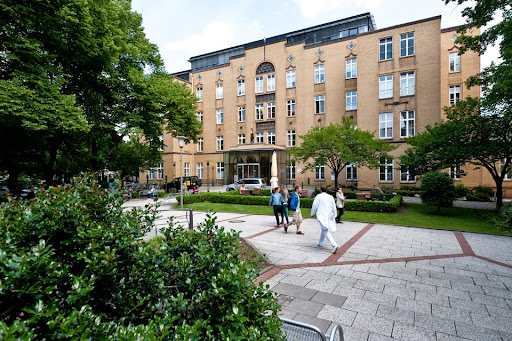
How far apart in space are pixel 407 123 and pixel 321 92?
11.4 meters

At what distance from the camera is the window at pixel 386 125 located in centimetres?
3123

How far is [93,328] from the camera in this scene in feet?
4.84

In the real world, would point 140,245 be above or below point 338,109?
below

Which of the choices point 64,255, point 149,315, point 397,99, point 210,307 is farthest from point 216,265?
point 397,99

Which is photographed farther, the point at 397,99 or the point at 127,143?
the point at 127,143

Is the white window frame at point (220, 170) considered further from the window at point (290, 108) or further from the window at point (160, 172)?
the window at point (290, 108)

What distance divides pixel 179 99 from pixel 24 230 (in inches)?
795

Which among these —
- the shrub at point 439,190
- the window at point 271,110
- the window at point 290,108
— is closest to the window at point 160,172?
the window at point 271,110

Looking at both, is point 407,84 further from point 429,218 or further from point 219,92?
point 219,92

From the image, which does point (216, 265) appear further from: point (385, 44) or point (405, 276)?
point (385, 44)

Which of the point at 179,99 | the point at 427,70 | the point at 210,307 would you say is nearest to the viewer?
the point at 210,307

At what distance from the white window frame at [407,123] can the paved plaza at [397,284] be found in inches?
901

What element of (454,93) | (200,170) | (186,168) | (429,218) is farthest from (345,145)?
(186,168)

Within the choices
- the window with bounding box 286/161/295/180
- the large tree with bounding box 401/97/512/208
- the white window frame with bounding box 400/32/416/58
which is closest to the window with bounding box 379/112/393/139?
the white window frame with bounding box 400/32/416/58
